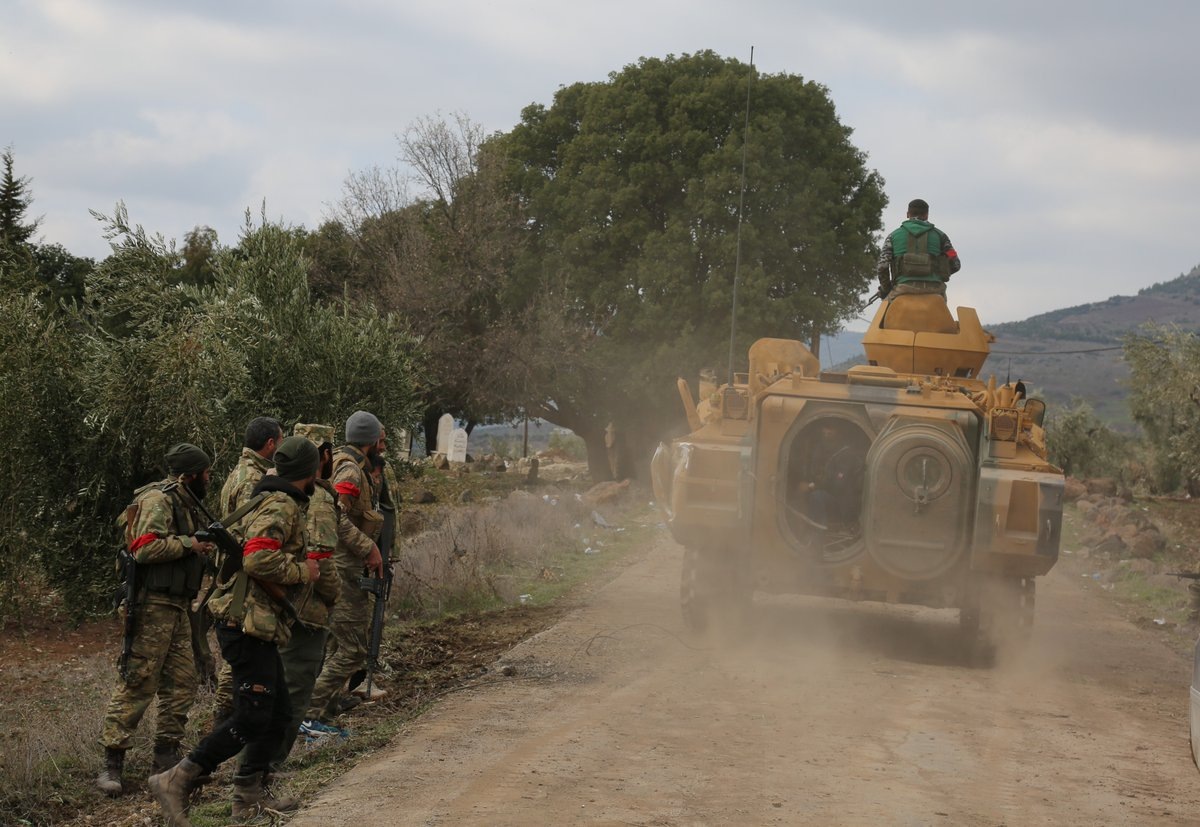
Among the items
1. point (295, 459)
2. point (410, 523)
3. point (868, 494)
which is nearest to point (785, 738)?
point (868, 494)

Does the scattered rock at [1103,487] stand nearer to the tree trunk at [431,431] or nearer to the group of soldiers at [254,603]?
the tree trunk at [431,431]

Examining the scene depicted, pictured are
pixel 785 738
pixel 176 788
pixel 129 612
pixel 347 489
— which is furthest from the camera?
pixel 347 489

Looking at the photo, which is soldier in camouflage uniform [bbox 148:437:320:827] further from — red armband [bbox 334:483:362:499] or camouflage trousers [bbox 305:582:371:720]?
camouflage trousers [bbox 305:582:371:720]

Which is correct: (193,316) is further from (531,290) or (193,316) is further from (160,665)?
(531,290)

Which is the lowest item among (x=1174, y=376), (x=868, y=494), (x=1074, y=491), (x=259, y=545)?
(x=1074, y=491)

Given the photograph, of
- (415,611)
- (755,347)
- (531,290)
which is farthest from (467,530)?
(531,290)

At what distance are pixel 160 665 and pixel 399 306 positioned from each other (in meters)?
23.6

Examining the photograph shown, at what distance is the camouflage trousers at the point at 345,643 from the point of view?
878 cm

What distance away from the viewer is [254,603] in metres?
6.65

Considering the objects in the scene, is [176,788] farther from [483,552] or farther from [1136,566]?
[1136,566]

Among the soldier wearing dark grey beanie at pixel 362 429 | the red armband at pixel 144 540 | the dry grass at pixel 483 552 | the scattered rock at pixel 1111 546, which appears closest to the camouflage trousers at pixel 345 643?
the soldier wearing dark grey beanie at pixel 362 429

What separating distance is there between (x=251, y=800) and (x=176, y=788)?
0.37 meters

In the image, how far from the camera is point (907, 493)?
433 inches

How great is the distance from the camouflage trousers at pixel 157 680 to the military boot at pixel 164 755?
0.08 feet
